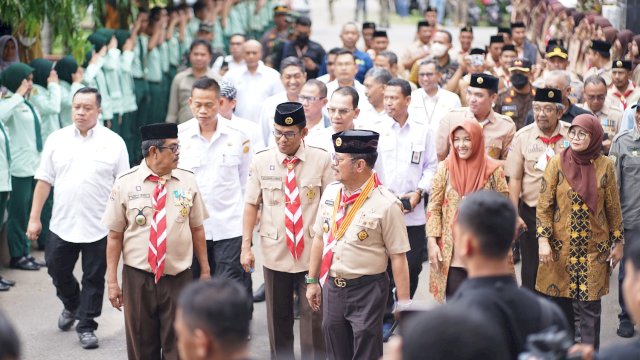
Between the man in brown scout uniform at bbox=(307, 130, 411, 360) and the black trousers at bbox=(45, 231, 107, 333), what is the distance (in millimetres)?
2477

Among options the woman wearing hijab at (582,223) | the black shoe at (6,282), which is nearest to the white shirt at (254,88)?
the black shoe at (6,282)

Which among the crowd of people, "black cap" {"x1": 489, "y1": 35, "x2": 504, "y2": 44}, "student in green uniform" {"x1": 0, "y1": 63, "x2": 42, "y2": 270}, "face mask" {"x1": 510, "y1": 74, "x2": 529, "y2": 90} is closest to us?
the crowd of people

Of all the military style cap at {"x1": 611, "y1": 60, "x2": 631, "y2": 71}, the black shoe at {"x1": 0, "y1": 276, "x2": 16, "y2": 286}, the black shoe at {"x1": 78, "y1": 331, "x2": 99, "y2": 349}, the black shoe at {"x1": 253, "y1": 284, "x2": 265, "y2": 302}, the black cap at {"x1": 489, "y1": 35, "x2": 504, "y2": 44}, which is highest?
the black cap at {"x1": 489, "y1": 35, "x2": 504, "y2": 44}

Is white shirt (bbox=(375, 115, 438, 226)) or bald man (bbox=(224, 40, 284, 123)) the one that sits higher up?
bald man (bbox=(224, 40, 284, 123))

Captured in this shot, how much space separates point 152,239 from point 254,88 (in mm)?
5724

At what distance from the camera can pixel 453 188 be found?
7.68 metres

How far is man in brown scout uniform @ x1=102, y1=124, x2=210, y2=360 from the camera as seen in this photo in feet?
23.7

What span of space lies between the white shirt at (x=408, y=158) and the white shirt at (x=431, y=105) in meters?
1.52

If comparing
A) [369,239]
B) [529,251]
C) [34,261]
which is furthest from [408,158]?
[34,261]

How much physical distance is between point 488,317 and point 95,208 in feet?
17.0

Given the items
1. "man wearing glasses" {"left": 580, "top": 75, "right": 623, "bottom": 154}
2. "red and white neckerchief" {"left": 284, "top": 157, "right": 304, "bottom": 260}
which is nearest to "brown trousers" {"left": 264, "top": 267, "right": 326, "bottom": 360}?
"red and white neckerchief" {"left": 284, "top": 157, "right": 304, "bottom": 260}

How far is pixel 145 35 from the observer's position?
15.6 meters

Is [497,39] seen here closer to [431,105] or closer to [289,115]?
[431,105]

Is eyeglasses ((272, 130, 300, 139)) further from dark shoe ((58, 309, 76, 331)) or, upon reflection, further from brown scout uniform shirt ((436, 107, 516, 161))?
dark shoe ((58, 309, 76, 331))
